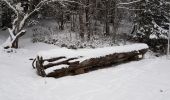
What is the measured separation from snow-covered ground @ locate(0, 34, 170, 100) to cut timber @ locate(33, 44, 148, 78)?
29 cm

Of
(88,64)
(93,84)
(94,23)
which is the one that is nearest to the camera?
(93,84)

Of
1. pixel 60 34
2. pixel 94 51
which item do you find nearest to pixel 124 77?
pixel 94 51

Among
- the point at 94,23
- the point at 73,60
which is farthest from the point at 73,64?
the point at 94,23

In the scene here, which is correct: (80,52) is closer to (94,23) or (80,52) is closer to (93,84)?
(93,84)

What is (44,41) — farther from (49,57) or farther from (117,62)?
(49,57)

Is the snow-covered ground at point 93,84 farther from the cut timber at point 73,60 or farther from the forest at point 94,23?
the forest at point 94,23

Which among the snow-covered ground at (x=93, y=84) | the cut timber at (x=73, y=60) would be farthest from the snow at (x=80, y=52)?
the snow-covered ground at (x=93, y=84)

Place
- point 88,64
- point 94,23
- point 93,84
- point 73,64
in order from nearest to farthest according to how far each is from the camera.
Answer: point 93,84
point 73,64
point 88,64
point 94,23

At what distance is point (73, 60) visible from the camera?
8766 millimetres

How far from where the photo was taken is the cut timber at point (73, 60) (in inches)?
331

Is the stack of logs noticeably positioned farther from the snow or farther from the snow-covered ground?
the snow-covered ground

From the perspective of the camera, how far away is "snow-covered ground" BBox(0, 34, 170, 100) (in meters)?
6.80

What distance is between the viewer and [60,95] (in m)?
6.87

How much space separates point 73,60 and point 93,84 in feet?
4.47
